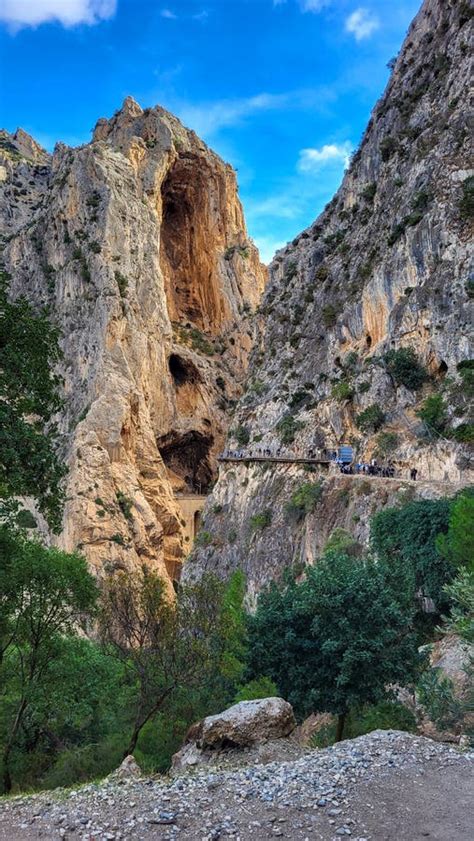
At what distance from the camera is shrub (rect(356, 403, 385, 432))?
3142cm

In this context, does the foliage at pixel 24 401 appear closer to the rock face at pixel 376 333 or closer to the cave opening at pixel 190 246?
the rock face at pixel 376 333

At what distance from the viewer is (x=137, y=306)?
56.6 m

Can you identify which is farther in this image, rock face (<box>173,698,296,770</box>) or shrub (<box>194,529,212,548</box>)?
shrub (<box>194,529,212,548</box>)

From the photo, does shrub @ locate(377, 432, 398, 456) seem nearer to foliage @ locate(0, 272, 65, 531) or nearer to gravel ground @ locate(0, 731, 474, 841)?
foliage @ locate(0, 272, 65, 531)

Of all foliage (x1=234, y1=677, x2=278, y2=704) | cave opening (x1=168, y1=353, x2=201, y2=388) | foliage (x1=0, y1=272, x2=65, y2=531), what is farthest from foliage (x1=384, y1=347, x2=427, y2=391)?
cave opening (x1=168, y1=353, x2=201, y2=388)

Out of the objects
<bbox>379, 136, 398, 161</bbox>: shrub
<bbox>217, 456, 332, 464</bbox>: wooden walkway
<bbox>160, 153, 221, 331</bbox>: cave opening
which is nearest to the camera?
<bbox>217, 456, 332, 464</bbox>: wooden walkway

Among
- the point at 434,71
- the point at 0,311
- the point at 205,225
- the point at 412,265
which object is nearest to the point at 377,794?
the point at 0,311

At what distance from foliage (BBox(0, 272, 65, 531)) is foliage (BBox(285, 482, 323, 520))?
21.2m

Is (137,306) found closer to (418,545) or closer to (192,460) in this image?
(192,460)

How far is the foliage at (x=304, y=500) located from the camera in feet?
101

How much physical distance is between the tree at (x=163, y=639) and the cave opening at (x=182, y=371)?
47.8 m

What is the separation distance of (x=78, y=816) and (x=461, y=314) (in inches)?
1137

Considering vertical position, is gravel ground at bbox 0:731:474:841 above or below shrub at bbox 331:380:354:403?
below

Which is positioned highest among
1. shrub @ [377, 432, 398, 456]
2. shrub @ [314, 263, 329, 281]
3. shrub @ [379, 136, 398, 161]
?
shrub @ [379, 136, 398, 161]
